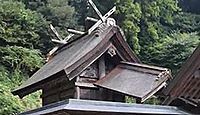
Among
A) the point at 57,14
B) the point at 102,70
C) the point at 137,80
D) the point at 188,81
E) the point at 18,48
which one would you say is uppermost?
the point at 57,14

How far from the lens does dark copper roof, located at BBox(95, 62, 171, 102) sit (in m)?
8.73

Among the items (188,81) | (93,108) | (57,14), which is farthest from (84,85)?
(57,14)

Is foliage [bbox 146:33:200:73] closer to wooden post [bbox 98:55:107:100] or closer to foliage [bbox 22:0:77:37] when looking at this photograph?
foliage [bbox 22:0:77:37]

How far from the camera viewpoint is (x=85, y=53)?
9992mm

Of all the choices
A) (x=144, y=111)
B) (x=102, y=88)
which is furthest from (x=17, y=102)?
(x=144, y=111)

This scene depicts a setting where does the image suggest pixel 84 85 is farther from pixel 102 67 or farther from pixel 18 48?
pixel 18 48

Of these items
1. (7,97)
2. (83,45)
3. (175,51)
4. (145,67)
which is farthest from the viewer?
(175,51)

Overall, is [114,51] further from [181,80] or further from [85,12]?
[85,12]

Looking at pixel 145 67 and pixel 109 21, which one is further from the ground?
pixel 109 21

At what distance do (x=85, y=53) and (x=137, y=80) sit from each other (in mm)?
1560

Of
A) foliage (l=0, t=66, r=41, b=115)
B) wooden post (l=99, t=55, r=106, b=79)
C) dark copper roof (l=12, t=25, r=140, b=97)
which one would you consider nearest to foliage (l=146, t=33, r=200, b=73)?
foliage (l=0, t=66, r=41, b=115)

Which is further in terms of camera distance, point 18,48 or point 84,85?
point 18,48

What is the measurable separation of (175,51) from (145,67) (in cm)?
1703

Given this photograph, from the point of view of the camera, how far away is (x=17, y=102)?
17531 millimetres
